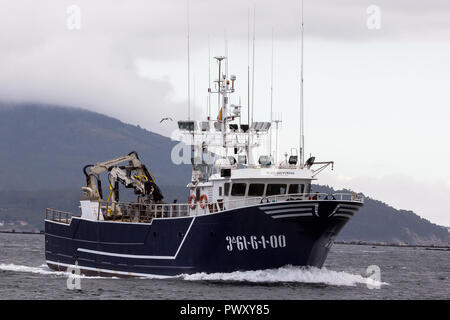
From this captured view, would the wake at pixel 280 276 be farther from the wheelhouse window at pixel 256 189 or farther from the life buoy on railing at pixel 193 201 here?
the life buoy on railing at pixel 193 201

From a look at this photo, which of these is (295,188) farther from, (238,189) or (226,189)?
(226,189)

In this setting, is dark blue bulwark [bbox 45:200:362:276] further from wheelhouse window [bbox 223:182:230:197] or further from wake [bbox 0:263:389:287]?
wheelhouse window [bbox 223:182:230:197]

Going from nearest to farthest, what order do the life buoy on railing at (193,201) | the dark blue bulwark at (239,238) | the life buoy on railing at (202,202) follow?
the dark blue bulwark at (239,238) < the life buoy on railing at (202,202) < the life buoy on railing at (193,201)

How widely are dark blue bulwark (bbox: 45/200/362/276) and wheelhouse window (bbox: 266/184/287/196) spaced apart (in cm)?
301

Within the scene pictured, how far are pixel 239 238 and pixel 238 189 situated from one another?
3384 mm

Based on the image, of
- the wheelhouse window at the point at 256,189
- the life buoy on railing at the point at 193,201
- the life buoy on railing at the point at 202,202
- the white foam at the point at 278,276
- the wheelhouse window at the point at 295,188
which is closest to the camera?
the white foam at the point at 278,276

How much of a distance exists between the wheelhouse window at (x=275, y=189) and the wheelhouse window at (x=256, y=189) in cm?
34

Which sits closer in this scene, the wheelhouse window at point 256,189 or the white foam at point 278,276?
the white foam at point 278,276

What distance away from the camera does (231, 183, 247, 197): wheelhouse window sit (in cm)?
4906

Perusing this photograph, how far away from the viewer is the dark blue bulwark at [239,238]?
46188 mm

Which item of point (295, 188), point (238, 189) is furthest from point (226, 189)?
point (295, 188)

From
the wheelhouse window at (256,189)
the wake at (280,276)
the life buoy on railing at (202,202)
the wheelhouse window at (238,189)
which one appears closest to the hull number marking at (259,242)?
the wake at (280,276)

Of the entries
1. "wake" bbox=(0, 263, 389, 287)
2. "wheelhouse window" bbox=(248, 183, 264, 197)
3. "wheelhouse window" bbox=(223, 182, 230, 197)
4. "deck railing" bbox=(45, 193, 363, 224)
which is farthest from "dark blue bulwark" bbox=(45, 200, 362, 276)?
"wheelhouse window" bbox=(248, 183, 264, 197)
